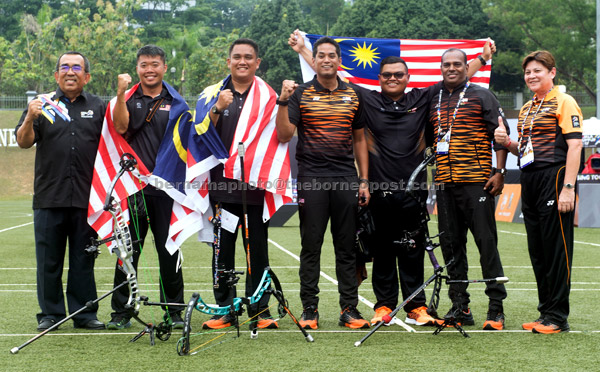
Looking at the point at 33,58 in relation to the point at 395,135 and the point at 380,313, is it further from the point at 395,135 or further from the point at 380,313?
the point at 380,313

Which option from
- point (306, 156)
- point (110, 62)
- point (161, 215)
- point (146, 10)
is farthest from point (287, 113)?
point (146, 10)

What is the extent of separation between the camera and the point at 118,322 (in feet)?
21.0

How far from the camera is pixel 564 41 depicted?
44.3 m

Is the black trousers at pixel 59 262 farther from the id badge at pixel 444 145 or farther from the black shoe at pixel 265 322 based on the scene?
the id badge at pixel 444 145

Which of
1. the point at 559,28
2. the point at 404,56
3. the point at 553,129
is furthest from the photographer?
the point at 559,28

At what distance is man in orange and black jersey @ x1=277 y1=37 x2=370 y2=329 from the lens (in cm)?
635

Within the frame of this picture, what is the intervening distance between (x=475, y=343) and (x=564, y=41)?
138 ft

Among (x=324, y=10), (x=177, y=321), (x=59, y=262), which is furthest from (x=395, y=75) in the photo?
(x=324, y=10)

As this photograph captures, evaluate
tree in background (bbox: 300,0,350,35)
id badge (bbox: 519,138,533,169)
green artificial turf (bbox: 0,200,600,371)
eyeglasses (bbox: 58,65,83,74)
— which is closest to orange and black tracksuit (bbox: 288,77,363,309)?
green artificial turf (bbox: 0,200,600,371)

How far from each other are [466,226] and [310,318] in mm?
1506

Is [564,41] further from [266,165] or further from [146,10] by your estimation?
[146,10]

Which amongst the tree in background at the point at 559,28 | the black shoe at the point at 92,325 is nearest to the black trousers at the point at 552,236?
the black shoe at the point at 92,325

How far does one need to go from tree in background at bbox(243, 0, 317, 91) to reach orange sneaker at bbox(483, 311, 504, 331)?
174 ft

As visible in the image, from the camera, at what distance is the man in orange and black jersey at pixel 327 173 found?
635 cm
